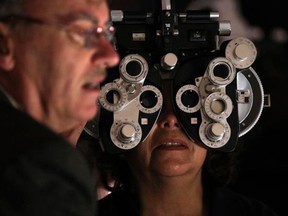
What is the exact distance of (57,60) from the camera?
1.03m

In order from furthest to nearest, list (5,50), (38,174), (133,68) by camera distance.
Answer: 1. (133,68)
2. (5,50)
3. (38,174)

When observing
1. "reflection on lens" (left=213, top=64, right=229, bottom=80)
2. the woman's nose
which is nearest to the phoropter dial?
"reflection on lens" (left=213, top=64, right=229, bottom=80)

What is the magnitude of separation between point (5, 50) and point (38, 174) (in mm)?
318

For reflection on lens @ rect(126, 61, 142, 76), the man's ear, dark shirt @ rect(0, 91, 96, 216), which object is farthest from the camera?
reflection on lens @ rect(126, 61, 142, 76)

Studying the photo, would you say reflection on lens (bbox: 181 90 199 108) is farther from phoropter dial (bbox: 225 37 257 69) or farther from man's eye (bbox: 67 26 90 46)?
man's eye (bbox: 67 26 90 46)

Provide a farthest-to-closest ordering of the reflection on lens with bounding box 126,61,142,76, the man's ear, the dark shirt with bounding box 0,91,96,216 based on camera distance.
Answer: the reflection on lens with bounding box 126,61,142,76 < the man's ear < the dark shirt with bounding box 0,91,96,216

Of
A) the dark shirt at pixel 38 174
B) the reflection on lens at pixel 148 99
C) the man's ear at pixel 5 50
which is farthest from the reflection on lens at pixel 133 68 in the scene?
the dark shirt at pixel 38 174

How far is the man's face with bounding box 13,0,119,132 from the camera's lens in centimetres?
102

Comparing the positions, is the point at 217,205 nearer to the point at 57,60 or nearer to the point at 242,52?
the point at 242,52

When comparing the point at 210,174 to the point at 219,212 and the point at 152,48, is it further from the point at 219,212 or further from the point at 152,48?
the point at 152,48

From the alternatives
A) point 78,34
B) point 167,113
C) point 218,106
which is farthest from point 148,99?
point 78,34

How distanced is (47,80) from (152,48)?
21.8 inches

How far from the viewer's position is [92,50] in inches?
41.8

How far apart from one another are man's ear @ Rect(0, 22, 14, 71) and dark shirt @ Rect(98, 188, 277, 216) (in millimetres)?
714
